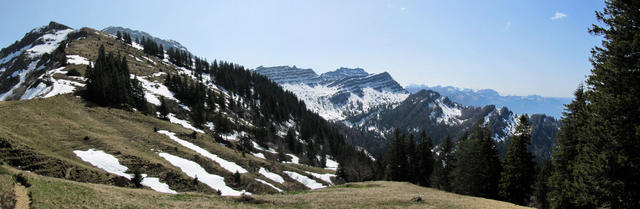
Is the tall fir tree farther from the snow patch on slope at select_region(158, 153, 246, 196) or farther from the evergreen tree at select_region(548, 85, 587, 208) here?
the snow patch on slope at select_region(158, 153, 246, 196)

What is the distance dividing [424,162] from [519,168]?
3315 centimetres

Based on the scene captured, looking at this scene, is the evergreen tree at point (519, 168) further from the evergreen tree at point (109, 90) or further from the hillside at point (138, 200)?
the evergreen tree at point (109, 90)

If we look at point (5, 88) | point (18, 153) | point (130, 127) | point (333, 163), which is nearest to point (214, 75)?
point (5, 88)

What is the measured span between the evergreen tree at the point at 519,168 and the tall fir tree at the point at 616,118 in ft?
77.4

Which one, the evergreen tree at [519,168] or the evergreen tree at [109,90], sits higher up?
the evergreen tree at [109,90]

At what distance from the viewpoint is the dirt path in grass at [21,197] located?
47.9ft

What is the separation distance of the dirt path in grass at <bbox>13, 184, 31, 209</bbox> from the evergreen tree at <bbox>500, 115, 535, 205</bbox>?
48040 mm

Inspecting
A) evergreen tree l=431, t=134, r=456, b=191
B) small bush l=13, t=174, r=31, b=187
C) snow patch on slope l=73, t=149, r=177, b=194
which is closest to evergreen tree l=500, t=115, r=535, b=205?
evergreen tree l=431, t=134, r=456, b=191

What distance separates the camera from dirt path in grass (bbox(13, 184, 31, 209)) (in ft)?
47.9

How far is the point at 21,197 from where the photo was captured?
15.8 metres

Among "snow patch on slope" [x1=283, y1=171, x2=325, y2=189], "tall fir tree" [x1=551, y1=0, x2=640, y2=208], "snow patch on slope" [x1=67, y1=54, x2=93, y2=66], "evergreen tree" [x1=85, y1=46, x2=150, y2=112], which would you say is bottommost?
"snow patch on slope" [x1=283, y1=171, x2=325, y2=189]

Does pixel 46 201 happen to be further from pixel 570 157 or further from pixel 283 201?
pixel 570 157

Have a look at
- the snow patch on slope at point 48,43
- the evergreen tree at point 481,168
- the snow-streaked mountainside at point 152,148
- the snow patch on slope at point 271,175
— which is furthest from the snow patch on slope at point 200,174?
the snow patch on slope at point 48,43

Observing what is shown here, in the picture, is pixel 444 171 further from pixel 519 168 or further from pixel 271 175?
pixel 271 175
